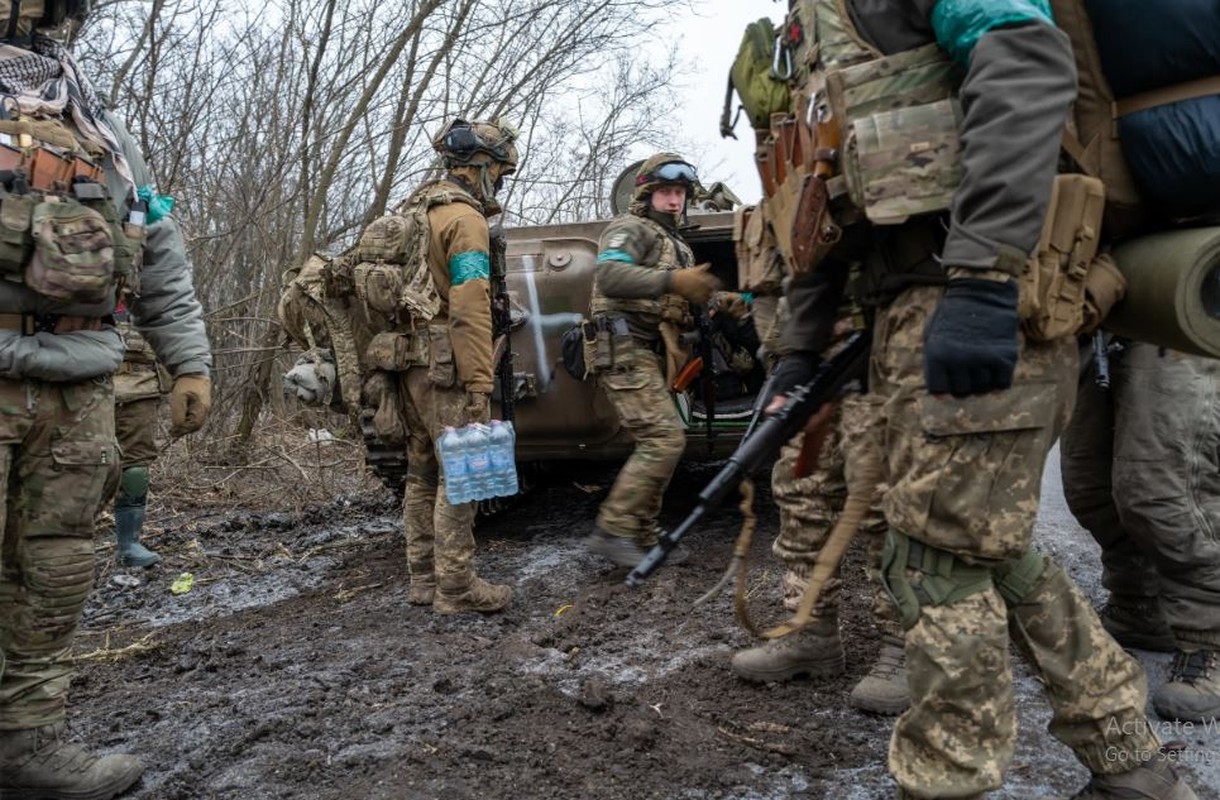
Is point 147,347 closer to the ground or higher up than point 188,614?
higher up

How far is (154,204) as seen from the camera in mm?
3045

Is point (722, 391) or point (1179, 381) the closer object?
point (1179, 381)

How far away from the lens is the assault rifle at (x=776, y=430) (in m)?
2.31

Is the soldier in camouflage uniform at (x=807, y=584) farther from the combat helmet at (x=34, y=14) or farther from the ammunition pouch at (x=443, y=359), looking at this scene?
the combat helmet at (x=34, y=14)

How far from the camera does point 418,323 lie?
13.9ft

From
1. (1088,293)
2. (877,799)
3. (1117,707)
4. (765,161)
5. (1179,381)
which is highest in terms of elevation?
(765,161)

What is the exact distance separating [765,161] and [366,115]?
26.7ft

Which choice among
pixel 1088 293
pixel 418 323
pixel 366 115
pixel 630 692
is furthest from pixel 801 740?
pixel 366 115

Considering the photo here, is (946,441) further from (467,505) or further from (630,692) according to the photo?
(467,505)

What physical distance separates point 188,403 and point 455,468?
1.25 metres

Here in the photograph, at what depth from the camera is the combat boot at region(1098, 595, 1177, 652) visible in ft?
11.1

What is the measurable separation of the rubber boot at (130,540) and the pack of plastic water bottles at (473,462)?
2249mm

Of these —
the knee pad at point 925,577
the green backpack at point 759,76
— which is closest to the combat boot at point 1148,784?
the knee pad at point 925,577

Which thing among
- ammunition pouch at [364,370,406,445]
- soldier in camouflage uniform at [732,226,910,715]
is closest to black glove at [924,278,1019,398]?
soldier in camouflage uniform at [732,226,910,715]
